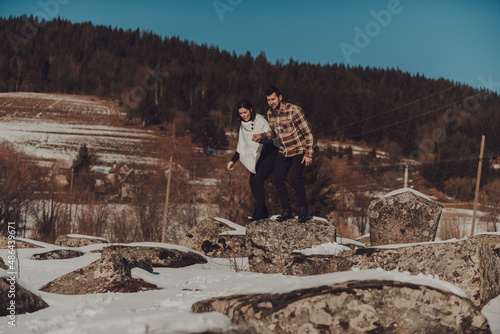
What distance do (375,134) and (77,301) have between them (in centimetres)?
9418

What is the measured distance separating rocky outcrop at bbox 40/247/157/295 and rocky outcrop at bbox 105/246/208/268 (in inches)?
101

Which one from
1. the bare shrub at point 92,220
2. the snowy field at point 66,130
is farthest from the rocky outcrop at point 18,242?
the snowy field at point 66,130

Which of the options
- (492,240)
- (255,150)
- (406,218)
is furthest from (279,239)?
(492,240)

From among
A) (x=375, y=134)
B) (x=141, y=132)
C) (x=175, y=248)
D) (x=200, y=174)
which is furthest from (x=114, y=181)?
→ (x=375, y=134)

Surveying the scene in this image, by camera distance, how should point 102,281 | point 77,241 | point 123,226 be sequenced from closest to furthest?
point 102,281
point 77,241
point 123,226

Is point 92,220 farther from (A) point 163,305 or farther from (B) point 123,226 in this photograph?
(A) point 163,305

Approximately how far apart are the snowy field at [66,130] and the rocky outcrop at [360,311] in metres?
56.3

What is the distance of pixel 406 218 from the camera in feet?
24.8

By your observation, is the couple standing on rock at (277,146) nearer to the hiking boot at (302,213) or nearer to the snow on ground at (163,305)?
the hiking boot at (302,213)

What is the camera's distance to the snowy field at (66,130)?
61344 mm

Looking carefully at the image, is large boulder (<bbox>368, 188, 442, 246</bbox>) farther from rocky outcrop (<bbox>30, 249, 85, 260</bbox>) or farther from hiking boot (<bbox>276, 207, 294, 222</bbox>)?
rocky outcrop (<bbox>30, 249, 85, 260</bbox>)

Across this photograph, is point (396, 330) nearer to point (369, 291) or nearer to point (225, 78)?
point (369, 291)

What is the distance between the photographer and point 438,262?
15.9 ft

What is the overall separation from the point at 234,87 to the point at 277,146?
357 ft
